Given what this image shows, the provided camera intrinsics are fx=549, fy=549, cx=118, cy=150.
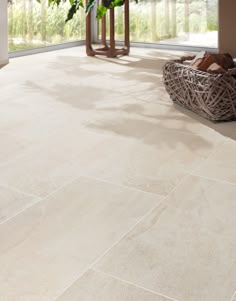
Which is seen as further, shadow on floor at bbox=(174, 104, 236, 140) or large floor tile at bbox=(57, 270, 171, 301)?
shadow on floor at bbox=(174, 104, 236, 140)

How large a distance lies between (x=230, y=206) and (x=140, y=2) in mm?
3596

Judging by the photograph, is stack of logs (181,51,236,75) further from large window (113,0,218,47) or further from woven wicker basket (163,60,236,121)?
large window (113,0,218,47)

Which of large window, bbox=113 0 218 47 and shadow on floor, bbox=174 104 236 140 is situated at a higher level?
large window, bbox=113 0 218 47

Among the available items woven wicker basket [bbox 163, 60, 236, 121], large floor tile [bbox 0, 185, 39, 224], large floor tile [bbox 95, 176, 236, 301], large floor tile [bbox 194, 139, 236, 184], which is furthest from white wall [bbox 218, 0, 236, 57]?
large floor tile [bbox 0, 185, 39, 224]

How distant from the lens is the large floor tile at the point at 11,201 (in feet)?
5.49

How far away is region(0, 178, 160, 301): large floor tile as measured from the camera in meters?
1.31

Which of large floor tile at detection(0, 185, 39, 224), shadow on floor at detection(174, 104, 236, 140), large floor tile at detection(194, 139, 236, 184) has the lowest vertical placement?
large floor tile at detection(0, 185, 39, 224)

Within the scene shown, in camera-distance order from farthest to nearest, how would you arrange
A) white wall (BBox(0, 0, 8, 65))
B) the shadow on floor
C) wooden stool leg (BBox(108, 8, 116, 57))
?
wooden stool leg (BBox(108, 8, 116, 57)) < white wall (BBox(0, 0, 8, 65)) < the shadow on floor

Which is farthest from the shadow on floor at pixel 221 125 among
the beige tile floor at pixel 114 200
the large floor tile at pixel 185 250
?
the large floor tile at pixel 185 250

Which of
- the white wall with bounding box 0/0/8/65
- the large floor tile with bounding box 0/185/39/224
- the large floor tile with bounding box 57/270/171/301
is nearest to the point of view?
the large floor tile with bounding box 57/270/171/301

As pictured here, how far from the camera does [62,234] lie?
154 cm

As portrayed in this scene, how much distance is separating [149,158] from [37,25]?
2984 mm

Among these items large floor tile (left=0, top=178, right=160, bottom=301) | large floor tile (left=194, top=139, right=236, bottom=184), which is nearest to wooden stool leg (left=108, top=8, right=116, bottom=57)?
large floor tile (left=194, top=139, right=236, bottom=184)

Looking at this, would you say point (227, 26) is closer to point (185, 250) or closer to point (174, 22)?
point (174, 22)
